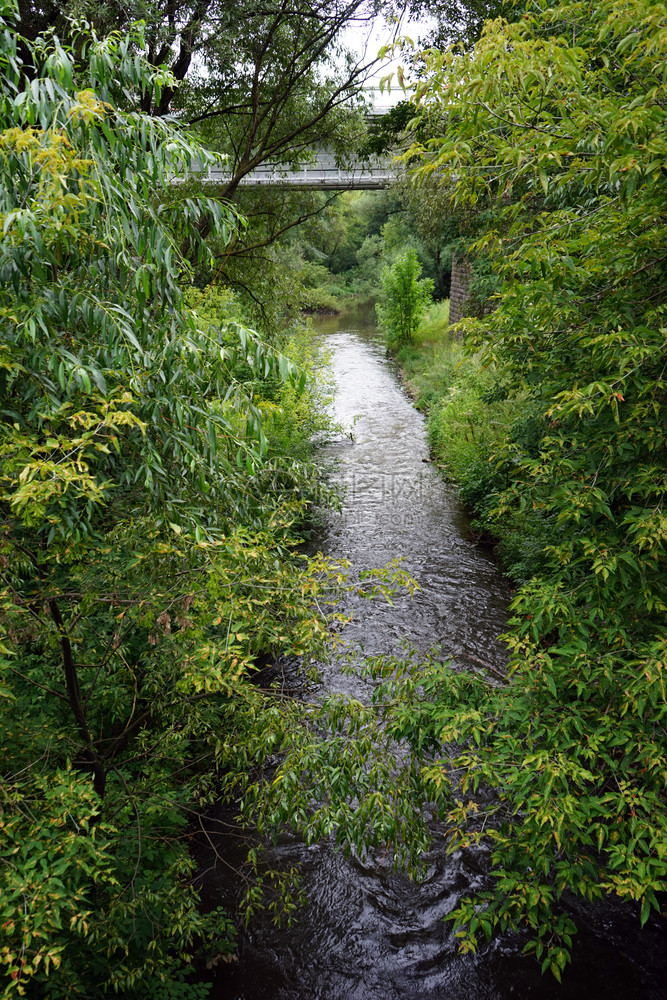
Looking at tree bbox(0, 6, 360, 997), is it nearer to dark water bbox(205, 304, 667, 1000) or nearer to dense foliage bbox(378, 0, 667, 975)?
dark water bbox(205, 304, 667, 1000)

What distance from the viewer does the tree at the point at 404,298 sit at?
76.8 ft

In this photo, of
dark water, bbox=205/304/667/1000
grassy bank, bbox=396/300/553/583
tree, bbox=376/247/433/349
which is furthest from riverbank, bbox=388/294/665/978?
tree, bbox=376/247/433/349

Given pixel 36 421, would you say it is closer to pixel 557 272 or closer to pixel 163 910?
pixel 557 272

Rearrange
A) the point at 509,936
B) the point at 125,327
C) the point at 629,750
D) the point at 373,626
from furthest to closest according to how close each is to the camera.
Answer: the point at 373,626 → the point at 509,936 → the point at 629,750 → the point at 125,327

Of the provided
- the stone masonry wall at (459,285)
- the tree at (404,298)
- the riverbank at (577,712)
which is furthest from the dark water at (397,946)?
the tree at (404,298)

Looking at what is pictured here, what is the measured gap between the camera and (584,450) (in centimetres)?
370

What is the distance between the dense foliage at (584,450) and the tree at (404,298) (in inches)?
806

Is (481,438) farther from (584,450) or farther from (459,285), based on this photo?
(459,285)

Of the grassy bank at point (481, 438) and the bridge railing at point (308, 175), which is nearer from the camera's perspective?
the grassy bank at point (481, 438)

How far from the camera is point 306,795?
328cm

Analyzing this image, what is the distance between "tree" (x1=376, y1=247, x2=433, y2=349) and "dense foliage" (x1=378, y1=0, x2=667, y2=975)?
20461 millimetres

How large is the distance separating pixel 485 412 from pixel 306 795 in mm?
10457

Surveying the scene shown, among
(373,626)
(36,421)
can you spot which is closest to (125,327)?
(36,421)

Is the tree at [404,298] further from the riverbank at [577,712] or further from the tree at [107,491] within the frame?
the tree at [107,491]
